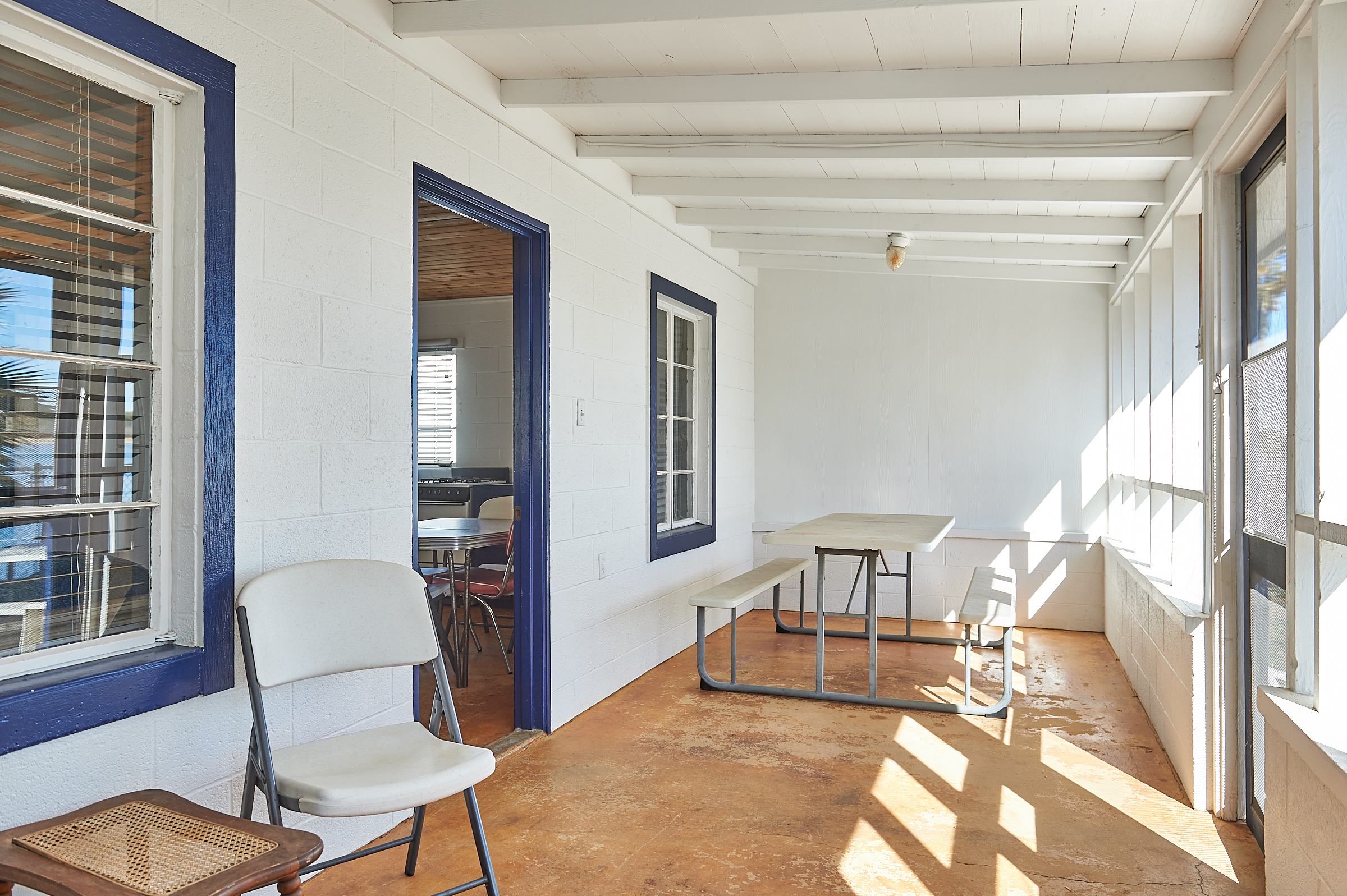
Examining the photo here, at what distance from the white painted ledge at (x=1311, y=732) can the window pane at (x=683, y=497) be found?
3984 mm

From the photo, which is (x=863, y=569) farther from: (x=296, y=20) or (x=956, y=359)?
(x=296, y=20)

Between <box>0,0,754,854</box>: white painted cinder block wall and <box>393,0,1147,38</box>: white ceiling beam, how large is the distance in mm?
164

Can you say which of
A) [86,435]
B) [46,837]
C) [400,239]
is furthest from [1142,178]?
[46,837]

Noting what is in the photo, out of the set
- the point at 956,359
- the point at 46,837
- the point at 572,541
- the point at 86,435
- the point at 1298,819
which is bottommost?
the point at 1298,819

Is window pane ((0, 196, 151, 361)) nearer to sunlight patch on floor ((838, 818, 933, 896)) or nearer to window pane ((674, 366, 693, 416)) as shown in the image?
sunlight patch on floor ((838, 818, 933, 896))

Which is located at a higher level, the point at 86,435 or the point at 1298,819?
the point at 86,435

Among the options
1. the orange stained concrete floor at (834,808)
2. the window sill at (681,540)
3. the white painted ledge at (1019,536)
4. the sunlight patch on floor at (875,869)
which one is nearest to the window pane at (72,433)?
the orange stained concrete floor at (834,808)

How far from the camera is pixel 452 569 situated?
5.49 metres

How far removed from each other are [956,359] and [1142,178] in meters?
2.65

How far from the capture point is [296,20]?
2793mm

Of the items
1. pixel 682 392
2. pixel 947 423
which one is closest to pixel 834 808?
pixel 682 392

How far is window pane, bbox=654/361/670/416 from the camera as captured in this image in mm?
5867

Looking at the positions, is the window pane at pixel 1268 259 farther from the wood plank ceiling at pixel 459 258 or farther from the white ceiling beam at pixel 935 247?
the wood plank ceiling at pixel 459 258

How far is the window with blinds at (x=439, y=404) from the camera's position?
868 centimetres
